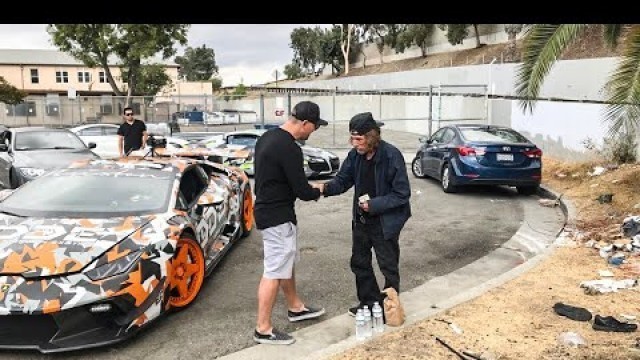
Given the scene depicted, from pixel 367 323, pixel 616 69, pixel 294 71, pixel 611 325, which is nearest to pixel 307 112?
pixel 367 323

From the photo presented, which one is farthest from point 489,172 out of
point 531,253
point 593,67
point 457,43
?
point 457,43

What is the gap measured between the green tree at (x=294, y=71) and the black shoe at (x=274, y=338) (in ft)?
308

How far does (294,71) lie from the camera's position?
319ft

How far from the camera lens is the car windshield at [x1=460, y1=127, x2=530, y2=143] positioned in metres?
10.9

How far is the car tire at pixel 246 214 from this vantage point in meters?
7.33

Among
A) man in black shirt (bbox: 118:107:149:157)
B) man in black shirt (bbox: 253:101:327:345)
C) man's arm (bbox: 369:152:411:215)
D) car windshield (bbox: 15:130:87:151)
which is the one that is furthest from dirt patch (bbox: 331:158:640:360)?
car windshield (bbox: 15:130:87:151)

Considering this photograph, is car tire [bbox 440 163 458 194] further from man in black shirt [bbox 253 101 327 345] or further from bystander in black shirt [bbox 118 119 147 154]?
man in black shirt [bbox 253 101 327 345]

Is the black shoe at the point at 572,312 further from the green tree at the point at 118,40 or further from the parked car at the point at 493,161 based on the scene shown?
the green tree at the point at 118,40

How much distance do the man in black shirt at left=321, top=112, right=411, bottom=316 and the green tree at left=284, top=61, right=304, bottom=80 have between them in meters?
93.2

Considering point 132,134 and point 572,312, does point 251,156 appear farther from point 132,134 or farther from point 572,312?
point 572,312

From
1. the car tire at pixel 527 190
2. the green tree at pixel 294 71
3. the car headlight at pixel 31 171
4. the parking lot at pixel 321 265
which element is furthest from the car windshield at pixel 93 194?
the green tree at pixel 294 71

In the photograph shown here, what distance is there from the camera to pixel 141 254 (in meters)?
4.32
